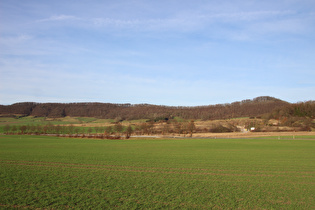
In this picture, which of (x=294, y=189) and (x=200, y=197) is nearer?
(x=200, y=197)

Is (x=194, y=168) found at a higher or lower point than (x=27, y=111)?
lower

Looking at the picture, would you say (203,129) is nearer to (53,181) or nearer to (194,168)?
(194,168)

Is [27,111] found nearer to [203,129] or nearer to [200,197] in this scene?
[203,129]

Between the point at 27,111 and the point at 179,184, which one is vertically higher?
the point at 27,111

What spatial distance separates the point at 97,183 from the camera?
1551 cm

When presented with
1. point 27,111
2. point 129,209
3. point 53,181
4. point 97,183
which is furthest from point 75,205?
point 27,111

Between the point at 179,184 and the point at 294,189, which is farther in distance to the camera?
the point at 179,184

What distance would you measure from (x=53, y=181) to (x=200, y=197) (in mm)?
9028

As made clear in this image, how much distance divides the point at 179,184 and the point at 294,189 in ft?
21.5

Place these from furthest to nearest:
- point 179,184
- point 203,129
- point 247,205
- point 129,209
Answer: point 203,129, point 179,184, point 247,205, point 129,209

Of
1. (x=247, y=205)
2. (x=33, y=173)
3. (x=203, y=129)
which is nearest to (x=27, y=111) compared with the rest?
(x=203, y=129)

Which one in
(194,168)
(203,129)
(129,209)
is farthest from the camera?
(203,129)

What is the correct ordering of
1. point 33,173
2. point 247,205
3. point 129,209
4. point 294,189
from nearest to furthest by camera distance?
point 129,209
point 247,205
point 294,189
point 33,173

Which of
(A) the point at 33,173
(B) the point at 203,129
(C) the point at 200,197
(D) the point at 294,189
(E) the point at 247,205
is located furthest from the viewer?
(B) the point at 203,129
